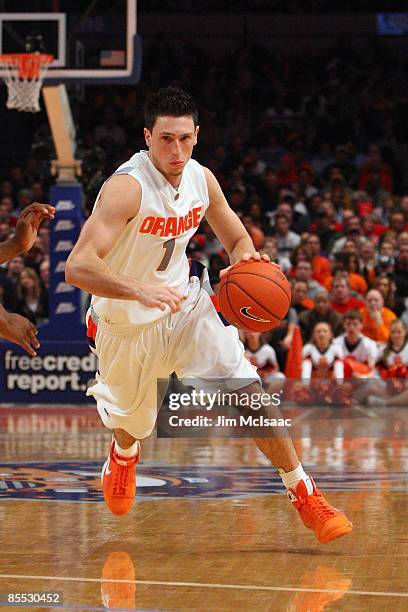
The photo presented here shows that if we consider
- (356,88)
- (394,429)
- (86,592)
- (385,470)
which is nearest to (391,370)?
(394,429)

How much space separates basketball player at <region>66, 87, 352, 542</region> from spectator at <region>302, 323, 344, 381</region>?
18.0ft

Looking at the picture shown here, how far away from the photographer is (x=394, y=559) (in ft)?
14.5

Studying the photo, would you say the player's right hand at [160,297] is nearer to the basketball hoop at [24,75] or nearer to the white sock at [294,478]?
the white sock at [294,478]

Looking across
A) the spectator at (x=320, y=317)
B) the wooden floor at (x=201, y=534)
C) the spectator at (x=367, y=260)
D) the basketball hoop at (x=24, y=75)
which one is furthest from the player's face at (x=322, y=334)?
the basketball hoop at (x=24, y=75)

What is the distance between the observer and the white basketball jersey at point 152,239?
4945mm

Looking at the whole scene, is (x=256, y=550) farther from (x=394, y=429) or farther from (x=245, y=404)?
(x=394, y=429)

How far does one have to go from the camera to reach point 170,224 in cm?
501

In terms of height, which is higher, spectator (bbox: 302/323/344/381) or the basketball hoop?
the basketball hoop

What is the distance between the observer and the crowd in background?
37.6 feet

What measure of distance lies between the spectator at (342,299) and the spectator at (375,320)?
18cm

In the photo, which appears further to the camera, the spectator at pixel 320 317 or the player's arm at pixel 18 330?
the spectator at pixel 320 317

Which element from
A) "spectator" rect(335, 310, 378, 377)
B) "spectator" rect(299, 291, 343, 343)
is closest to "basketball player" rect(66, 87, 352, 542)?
"spectator" rect(335, 310, 378, 377)

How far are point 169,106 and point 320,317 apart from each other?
659 centimetres

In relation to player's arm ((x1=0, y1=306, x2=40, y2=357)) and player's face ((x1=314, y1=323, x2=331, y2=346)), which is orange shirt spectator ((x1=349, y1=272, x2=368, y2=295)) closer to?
player's face ((x1=314, y1=323, x2=331, y2=346))
